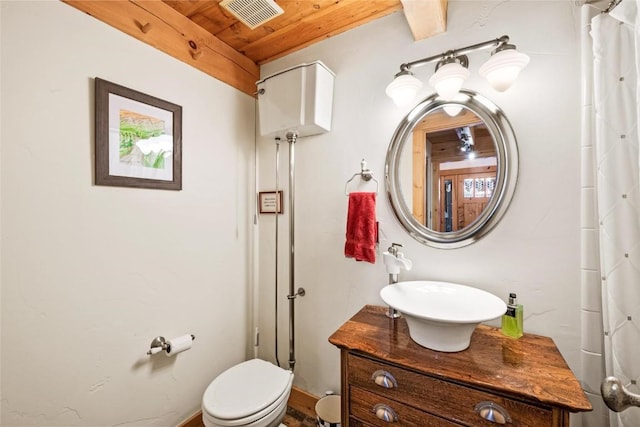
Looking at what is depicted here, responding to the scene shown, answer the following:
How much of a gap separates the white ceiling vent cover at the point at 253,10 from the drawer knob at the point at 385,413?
1863 millimetres

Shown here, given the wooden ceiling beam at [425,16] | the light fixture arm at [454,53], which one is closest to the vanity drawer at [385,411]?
the light fixture arm at [454,53]

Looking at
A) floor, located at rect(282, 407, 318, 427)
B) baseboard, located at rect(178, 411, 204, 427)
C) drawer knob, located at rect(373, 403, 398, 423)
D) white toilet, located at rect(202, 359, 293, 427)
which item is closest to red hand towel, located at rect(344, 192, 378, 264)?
drawer knob, located at rect(373, 403, 398, 423)

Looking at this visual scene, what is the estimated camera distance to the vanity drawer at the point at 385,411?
0.90 meters

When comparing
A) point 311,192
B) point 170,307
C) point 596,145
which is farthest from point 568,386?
point 170,307

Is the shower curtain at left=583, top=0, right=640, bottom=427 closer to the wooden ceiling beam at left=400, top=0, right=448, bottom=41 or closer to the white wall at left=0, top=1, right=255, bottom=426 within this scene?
the wooden ceiling beam at left=400, top=0, right=448, bottom=41

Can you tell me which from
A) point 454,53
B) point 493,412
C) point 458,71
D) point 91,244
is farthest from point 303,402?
point 454,53

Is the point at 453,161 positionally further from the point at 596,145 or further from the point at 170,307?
the point at 170,307

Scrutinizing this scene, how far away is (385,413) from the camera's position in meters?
0.97

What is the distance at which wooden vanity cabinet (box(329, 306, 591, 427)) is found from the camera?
775 mm

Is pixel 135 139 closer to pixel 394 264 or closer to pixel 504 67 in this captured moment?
pixel 394 264

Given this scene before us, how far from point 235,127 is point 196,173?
45cm

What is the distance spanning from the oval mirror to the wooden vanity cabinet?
19.0 inches

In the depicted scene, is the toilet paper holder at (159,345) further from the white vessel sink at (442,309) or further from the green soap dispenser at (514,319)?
the green soap dispenser at (514,319)

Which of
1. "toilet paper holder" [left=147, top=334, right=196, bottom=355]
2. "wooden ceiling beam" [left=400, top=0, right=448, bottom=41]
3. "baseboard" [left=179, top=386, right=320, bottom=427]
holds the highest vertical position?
"wooden ceiling beam" [left=400, top=0, right=448, bottom=41]
